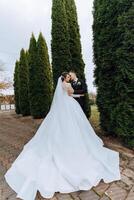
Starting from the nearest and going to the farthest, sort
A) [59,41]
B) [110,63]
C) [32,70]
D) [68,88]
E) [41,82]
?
[68,88] → [110,63] → [59,41] → [41,82] → [32,70]

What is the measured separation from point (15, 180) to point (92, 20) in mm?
4142

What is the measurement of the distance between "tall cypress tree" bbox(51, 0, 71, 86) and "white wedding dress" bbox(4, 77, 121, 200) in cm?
497

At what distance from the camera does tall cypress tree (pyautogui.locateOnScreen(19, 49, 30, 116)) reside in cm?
1654

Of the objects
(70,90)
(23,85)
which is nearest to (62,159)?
(70,90)

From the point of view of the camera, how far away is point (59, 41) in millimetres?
10141

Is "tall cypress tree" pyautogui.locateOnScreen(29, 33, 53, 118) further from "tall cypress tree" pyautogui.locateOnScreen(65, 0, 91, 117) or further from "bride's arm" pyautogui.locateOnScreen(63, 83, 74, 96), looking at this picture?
"bride's arm" pyautogui.locateOnScreen(63, 83, 74, 96)

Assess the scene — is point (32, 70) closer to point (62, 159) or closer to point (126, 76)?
point (126, 76)

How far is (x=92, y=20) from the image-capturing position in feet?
21.9

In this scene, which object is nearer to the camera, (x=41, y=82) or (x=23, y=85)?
(x=41, y=82)

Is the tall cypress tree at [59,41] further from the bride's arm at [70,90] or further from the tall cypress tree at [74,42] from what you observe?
the bride's arm at [70,90]

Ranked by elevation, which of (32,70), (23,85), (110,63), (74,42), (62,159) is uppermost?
(74,42)

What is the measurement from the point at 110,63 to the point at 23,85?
1176 cm

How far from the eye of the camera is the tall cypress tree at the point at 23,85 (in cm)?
1654

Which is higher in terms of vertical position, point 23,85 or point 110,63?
point 110,63
